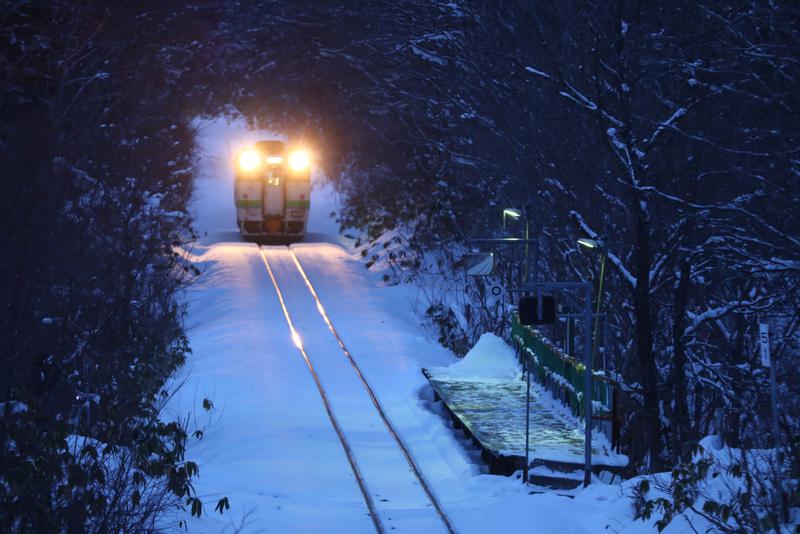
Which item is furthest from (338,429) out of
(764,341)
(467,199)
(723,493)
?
(467,199)

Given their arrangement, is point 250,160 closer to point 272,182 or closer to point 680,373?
point 272,182

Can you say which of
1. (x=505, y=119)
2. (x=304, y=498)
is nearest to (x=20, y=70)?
(x=505, y=119)

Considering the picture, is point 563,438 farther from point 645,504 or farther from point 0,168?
point 0,168

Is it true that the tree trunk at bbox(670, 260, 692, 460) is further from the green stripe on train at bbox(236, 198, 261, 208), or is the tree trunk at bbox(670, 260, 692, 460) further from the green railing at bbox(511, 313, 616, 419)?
the green stripe on train at bbox(236, 198, 261, 208)

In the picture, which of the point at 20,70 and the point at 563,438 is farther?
the point at 20,70

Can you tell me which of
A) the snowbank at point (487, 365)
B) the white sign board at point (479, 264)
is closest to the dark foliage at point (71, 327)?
the white sign board at point (479, 264)

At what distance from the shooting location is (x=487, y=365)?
19.5 m

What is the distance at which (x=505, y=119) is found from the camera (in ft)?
75.0

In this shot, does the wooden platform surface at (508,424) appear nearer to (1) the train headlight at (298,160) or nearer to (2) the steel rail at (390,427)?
(2) the steel rail at (390,427)

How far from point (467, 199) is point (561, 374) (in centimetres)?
1528

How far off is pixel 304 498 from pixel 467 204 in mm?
19101

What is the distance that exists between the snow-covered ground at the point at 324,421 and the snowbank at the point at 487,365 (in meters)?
0.63

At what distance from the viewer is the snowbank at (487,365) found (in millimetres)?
18969

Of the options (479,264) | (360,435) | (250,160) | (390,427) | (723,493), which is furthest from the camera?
(250,160)
